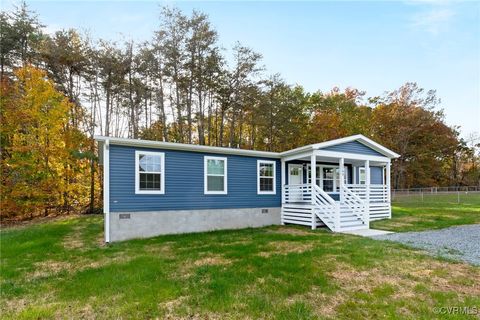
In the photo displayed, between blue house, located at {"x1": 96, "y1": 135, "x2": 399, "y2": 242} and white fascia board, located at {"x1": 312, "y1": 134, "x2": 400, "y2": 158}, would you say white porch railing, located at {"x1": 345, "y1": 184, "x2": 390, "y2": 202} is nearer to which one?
blue house, located at {"x1": 96, "y1": 135, "x2": 399, "y2": 242}

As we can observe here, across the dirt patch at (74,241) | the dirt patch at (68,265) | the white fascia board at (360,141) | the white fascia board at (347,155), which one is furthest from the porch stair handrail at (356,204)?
the dirt patch at (74,241)

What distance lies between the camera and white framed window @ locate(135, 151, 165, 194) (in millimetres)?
8414

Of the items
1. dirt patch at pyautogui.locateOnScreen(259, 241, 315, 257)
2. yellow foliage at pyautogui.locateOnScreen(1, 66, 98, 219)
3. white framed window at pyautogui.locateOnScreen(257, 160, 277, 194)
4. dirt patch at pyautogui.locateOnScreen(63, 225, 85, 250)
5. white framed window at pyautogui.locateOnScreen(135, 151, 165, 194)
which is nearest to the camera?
dirt patch at pyautogui.locateOnScreen(259, 241, 315, 257)

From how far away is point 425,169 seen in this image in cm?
3450

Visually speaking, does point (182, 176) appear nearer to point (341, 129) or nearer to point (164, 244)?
point (164, 244)

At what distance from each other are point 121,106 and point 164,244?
47.4 feet

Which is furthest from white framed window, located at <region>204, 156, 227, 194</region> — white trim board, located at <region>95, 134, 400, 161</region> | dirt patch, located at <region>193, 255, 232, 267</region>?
dirt patch, located at <region>193, 255, 232, 267</region>

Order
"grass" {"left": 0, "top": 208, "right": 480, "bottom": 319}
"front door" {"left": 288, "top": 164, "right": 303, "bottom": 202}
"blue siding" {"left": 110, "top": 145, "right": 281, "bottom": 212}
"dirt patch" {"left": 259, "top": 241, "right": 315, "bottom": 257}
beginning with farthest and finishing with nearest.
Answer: "front door" {"left": 288, "top": 164, "right": 303, "bottom": 202} → "blue siding" {"left": 110, "top": 145, "right": 281, "bottom": 212} → "dirt patch" {"left": 259, "top": 241, "right": 315, "bottom": 257} → "grass" {"left": 0, "top": 208, "right": 480, "bottom": 319}

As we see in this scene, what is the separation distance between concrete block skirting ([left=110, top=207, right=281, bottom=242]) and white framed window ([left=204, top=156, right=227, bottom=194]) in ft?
2.42

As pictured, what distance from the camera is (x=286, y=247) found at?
21.8 ft

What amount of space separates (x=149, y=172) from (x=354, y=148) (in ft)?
27.2

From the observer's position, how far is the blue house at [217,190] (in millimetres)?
8156

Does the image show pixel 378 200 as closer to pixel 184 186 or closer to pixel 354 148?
pixel 354 148

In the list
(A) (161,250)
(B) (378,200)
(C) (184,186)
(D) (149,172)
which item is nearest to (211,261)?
(A) (161,250)
